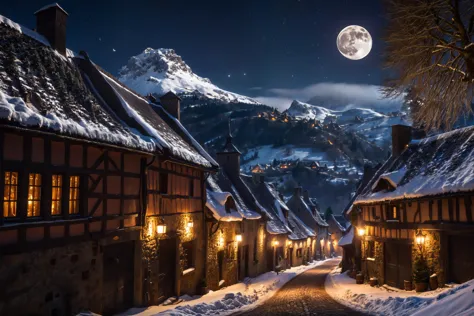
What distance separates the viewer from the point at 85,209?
12.6 metres

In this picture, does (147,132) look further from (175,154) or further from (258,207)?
(258,207)

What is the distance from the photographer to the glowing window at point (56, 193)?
11.6m

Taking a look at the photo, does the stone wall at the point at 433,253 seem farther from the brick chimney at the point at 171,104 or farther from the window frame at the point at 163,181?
the brick chimney at the point at 171,104

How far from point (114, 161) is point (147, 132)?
240 cm

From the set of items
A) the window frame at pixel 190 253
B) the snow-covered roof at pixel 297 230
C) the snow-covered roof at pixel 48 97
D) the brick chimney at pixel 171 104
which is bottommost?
the snow-covered roof at pixel 297 230

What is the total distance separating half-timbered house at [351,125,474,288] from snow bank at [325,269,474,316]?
133 cm

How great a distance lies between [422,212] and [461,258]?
2.90 meters

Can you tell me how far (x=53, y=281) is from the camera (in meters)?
11.4

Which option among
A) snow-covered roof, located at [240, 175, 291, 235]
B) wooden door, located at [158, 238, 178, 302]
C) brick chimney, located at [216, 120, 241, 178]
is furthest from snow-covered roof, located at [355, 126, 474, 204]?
snow-covered roof, located at [240, 175, 291, 235]

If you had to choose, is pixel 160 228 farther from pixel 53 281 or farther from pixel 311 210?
pixel 311 210

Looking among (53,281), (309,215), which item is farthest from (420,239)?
(309,215)

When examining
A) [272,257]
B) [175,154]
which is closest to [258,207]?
[272,257]

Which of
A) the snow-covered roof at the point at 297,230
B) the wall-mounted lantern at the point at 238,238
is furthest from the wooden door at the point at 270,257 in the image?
the wall-mounted lantern at the point at 238,238

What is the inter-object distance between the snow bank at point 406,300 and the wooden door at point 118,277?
29.9 ft
